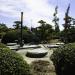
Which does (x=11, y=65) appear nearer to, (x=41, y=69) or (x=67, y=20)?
(x=41, y=69)

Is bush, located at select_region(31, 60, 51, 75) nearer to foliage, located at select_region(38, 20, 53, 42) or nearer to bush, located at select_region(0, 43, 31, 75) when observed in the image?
bush, located at select_region(0, 43, 31, 75)

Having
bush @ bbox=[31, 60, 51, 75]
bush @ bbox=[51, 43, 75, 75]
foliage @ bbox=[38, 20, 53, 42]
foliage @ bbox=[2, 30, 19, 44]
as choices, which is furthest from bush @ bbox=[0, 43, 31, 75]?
foliage @ bbox=[38, 20, 53, 42]

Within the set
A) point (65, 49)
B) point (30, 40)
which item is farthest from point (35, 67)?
point (30, 40)

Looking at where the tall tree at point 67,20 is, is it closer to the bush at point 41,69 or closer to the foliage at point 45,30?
the foliage at point 45,30

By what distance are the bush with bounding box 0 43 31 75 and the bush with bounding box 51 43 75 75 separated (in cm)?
270

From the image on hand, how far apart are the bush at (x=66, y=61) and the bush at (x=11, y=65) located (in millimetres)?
2699

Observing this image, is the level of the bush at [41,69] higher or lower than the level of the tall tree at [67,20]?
lower

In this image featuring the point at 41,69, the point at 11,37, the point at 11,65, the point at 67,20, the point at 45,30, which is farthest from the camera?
the point at 67,20

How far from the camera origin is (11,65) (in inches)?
270

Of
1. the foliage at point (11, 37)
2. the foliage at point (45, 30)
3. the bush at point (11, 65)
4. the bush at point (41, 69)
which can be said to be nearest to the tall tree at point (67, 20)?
the foliage at point (45, 30)

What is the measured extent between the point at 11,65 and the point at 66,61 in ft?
10.7

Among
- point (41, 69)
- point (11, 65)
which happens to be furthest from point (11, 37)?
point (11, 65)

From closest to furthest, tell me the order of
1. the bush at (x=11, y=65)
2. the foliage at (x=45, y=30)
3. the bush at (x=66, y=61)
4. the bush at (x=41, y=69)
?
1. the bush at (x=11, y=65)
2. the bush at (x=66, y=61)
3. the bush at (x=41, y=69)
4. the foliage at (x=45, y=30)

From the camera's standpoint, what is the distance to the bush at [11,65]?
667cm
